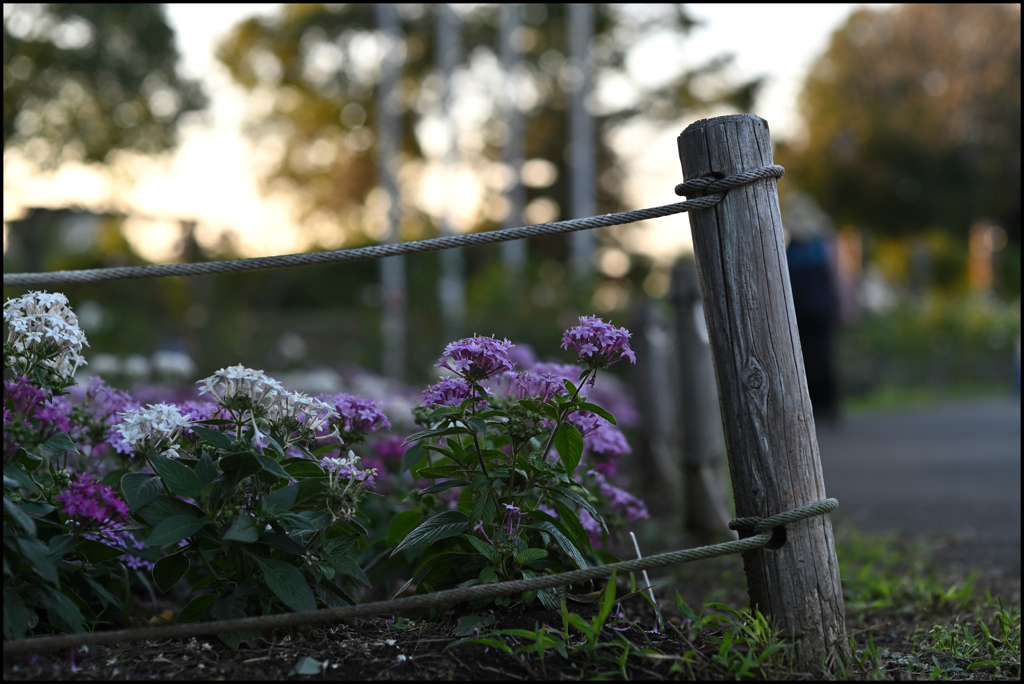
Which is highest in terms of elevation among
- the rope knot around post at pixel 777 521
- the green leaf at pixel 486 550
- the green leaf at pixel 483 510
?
the green leaf at pixel 483 510

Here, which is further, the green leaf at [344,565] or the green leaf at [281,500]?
the green leaf at [344,565]

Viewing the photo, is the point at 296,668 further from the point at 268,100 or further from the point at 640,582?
the point at 268,100

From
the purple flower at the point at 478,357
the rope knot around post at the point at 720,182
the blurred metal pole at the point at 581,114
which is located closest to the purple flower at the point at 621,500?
the purple flower at the point at 478,357

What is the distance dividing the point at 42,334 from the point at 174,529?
1.77 feet

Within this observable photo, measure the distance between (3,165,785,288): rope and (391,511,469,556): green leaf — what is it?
1.92 ft

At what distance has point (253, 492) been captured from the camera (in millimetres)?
1770

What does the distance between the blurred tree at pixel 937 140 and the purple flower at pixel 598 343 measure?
25826 millimetres

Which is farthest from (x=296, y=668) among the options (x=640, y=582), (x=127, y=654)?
(x=640, y=582)

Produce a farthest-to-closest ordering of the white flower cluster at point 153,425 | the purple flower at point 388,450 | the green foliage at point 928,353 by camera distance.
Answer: the green foliage at point 928,353
the purple flower at point 388,450
the white flower cluster at point 153,425

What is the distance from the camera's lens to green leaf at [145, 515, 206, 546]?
1.61m

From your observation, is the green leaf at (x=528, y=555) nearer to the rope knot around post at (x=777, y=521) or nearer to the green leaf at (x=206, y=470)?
the rope knot around post at (x=777, y=521)

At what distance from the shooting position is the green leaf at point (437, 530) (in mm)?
1834

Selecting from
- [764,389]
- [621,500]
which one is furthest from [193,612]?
[764,389]

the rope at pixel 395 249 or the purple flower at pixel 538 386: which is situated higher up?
the rope at pixel 395 249
